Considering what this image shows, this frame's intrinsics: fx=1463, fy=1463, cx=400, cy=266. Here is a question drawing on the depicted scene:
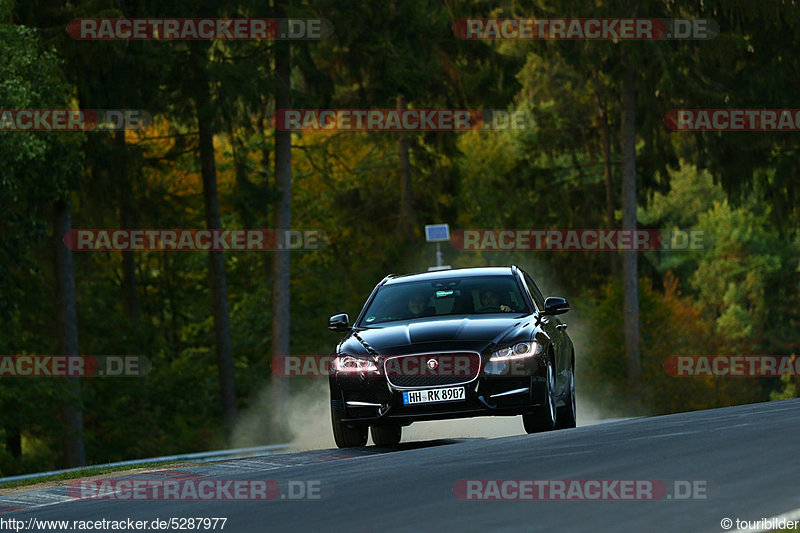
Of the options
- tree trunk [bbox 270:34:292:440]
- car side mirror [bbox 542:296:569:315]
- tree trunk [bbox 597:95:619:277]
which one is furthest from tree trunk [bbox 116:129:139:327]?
car side mirror [bbox 542:296:569:315]

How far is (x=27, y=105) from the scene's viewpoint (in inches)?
956

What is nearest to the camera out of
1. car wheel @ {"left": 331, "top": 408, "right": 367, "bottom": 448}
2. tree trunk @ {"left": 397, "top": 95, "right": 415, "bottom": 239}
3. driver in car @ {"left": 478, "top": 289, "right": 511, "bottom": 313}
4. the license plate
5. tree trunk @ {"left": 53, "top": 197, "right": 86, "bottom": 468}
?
the license plate

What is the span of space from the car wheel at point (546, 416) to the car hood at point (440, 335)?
0.58 m

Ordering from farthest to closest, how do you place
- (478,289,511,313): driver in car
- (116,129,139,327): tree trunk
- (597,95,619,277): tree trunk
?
(597,95,619,277): tree trunk
(116,129,139,327): tree trunk
(478,289,511,313): driver in car

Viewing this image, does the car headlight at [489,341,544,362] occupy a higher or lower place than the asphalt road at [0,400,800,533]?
higher

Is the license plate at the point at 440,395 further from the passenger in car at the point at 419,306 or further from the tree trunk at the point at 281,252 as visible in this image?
the tree trunk at the point at 281,252

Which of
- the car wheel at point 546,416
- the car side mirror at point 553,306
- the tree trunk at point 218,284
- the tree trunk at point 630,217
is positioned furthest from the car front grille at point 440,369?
the tree trunk at point 630,217

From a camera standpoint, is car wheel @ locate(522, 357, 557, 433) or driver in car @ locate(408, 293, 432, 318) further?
driver in car @ locate(408, 293, 432, 318)

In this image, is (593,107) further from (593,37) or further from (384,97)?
(384,97)

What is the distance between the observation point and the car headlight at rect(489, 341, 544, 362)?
14.4m

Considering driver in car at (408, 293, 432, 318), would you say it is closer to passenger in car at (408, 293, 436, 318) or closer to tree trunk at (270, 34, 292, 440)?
passenger in car at (408, 293, 436, 318)

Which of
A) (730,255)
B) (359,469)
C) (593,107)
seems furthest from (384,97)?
(730,255)

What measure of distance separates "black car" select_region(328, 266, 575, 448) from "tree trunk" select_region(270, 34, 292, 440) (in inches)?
870

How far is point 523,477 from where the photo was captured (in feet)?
34.3
